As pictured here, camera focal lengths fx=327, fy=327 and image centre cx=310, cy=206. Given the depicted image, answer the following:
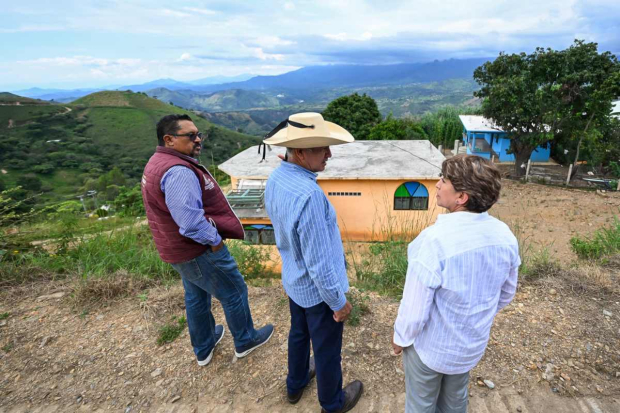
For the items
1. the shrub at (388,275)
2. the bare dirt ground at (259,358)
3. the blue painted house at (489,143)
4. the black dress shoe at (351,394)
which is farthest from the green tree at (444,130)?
the black dress shoe at (351,394)

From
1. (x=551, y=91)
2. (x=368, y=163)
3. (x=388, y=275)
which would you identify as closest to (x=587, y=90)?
(x=551, y=91)

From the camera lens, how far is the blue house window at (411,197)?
10289 millimetres

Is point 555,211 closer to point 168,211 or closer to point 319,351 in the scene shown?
point 319,351

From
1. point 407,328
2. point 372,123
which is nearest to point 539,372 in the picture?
point 407,328

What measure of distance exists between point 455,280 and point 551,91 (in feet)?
57.6

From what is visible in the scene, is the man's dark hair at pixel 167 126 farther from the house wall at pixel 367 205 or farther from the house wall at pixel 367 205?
the house wall at pixel 367 205

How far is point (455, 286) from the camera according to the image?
1.31 meters

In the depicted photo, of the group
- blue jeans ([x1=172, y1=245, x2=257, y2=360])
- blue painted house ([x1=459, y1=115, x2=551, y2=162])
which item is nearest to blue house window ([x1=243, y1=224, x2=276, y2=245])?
blue jeans ([x1=172, y1=245, x2=257, y2=360])

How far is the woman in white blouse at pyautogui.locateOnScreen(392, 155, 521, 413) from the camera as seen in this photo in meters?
1.27

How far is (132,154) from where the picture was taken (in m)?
57.2

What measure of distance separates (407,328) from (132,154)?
64713 mm

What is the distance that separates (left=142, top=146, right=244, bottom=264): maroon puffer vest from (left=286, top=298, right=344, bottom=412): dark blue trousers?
716mm

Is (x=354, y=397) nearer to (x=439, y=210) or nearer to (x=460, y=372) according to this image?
(x=460, y=372)

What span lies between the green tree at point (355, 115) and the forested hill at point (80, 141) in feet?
84.5
